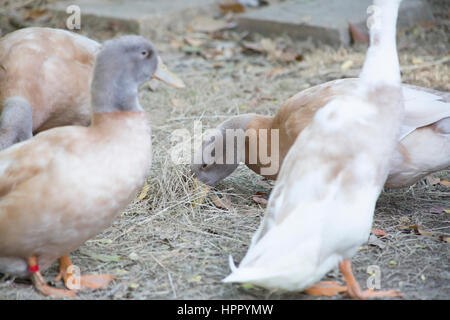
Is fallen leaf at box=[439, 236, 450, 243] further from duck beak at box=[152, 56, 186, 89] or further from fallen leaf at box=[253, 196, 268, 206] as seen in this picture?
duck beak at box=[152, 56, 186, 89]

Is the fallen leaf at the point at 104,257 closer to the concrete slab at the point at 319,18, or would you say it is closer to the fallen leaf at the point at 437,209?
the fallen leaf at the point at 437,209

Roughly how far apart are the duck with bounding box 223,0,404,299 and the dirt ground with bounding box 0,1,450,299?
30 cm

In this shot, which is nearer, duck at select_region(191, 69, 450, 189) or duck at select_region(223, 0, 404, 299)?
duck at select_region(223, 0, 404, 299)

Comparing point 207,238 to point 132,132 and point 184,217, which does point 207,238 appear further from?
point 132,132

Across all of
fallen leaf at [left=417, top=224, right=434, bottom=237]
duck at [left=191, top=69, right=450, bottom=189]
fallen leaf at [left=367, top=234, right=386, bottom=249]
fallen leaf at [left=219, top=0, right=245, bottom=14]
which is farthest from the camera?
fallen leaf at [left=219, top=0, right=245, bottom=14]

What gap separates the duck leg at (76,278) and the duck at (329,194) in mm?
625

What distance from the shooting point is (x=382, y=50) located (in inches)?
101

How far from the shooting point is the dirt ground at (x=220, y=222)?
2682 mm

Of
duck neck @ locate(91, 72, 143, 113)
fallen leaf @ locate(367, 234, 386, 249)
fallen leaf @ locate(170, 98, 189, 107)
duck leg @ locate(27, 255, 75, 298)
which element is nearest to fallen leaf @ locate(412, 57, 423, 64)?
fallen leaf @ locate(170, 98, 189, 107)

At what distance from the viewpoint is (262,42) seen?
622 cm

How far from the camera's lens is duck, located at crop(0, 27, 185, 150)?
11.6 feet

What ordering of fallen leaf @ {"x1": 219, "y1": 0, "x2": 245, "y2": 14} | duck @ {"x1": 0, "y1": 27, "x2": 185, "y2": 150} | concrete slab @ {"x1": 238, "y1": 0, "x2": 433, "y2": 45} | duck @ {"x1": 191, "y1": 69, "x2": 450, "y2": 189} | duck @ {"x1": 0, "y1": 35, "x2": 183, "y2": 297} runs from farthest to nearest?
fallen leaf @ {"x1": 219, "y1": 0, "x2": 245, "y2": 14} < concrete slab @ {"x1": 238, "y1": 0, "x2": 433, "y2": 45} < duck @ {"x1": 0, "y1": 27, "x2": 185, "y2": 150} < duck @ {"x1": 191, "y1": 69, "x2": 450, "y2": 189} < duck @ {"x1": 0, "y1": 35, "x2": 183, "y2": 297}

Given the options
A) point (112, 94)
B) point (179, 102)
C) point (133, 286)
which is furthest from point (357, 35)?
point (133, 286)

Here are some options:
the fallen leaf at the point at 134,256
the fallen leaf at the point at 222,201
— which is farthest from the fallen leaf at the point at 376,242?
the fallen leaf at the point at 134,256
